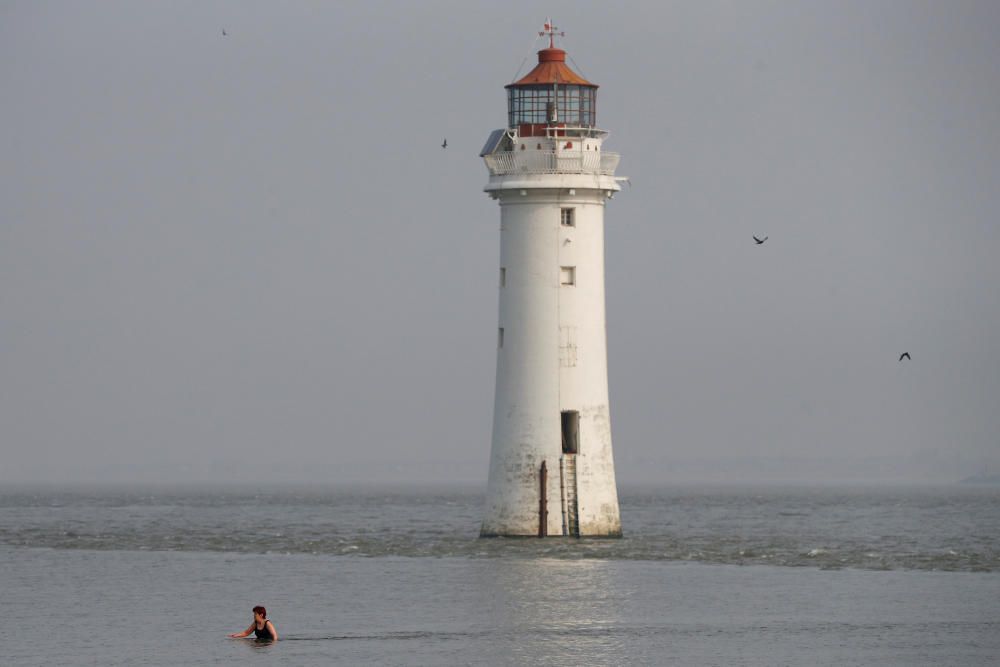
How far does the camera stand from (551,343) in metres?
51.7

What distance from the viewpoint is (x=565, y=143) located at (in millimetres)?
52312

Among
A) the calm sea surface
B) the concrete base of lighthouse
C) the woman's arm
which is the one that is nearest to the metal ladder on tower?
the concrete base of lighthouse

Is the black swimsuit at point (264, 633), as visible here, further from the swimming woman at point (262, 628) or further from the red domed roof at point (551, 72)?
the red domed roof at point (551, 72)

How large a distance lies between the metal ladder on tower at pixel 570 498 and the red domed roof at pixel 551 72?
34.6ft

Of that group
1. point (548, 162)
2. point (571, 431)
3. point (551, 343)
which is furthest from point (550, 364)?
point (548, 162)

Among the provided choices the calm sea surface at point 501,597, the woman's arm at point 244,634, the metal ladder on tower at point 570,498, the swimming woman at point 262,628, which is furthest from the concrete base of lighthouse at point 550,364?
the swimming woman at point 262,628

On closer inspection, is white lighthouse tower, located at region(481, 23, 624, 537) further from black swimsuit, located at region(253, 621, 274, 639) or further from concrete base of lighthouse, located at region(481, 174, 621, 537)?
black swimsuit, located at region(253, 621, 274, 639)

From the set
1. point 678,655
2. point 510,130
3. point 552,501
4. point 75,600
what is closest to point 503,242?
point 510,130

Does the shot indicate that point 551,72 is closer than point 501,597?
No

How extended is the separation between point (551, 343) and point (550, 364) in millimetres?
575

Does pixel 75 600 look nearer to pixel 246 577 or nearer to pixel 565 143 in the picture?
pixel 246 577

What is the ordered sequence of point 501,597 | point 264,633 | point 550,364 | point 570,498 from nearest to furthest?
point 264,633 < point 501,597 < point 550,364 < point 570,498

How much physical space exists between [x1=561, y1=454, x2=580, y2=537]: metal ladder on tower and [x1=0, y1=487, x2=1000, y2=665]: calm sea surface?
0.86m

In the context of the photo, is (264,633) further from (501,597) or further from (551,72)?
(551,72)
